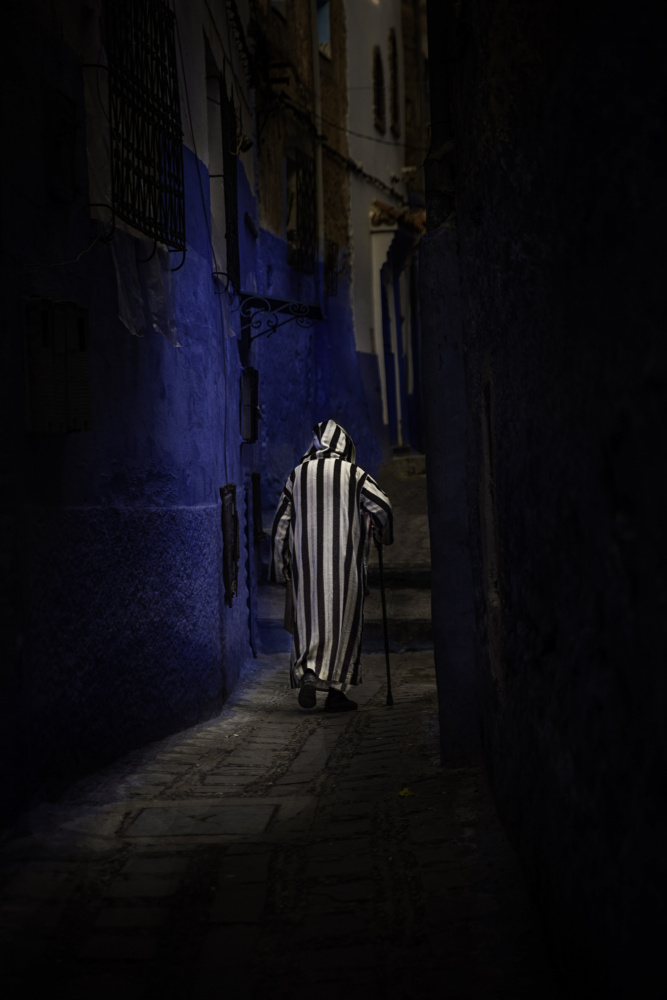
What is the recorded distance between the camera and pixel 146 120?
675 centimetres

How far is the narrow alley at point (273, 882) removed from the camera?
303 centimetres

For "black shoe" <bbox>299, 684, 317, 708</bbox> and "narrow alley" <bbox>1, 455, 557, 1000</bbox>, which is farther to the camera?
"black shoe" <bbox>299, 684, 317, 708</bbox>

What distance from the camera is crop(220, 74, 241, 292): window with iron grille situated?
947cm

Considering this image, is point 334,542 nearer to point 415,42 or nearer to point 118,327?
point 118,327

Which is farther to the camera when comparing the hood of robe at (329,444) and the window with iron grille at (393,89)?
the window with iron grille at (393,89)

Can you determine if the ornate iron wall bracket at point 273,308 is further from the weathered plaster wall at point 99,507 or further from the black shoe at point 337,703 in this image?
the black shoe at point 337,703

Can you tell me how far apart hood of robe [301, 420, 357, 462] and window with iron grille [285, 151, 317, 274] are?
7.01 meters

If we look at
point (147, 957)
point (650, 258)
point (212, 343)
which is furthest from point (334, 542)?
point (650, 258)

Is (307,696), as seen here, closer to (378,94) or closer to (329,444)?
(329,444)

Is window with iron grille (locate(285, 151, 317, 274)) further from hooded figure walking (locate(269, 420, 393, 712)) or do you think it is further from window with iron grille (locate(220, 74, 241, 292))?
hooded figure walking (locate(269, 420, 393, 712))

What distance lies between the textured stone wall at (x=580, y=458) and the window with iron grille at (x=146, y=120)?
268 centimetres

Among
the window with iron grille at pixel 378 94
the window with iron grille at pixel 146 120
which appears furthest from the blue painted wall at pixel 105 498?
the window with iron grille at pixel 378 94

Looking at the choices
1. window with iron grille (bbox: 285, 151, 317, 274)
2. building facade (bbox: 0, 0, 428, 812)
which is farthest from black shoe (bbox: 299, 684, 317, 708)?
window with iron grille (bbox: 285, 151, 317, 274)

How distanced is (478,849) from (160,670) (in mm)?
3191
